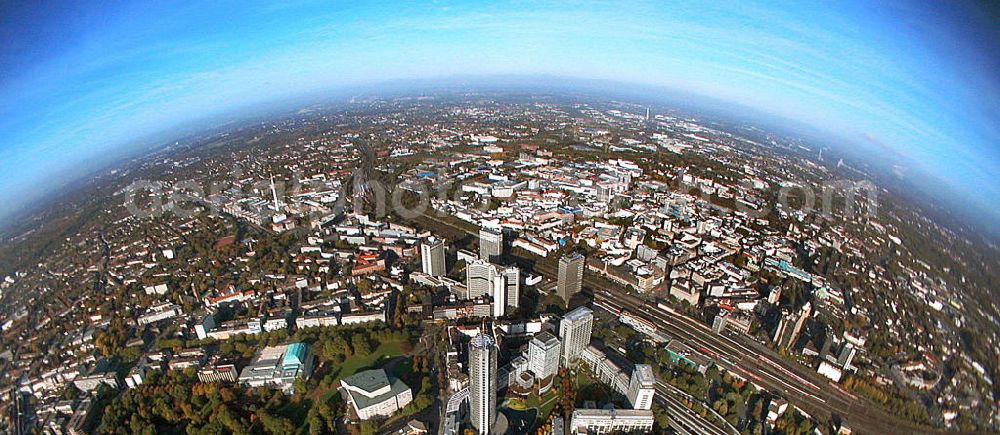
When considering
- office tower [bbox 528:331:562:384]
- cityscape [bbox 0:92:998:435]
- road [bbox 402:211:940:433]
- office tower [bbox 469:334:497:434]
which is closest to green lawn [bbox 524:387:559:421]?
cityscape [bbox 0:92:998:435]

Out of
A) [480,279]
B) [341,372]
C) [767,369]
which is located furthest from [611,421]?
[341,372]

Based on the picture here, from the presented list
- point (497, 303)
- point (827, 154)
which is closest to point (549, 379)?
point (497, 303)

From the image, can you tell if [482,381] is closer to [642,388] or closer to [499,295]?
[642,388]

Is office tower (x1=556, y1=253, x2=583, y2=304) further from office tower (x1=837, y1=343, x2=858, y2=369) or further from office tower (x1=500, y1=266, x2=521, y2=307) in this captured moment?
office tower (x1=837, y1=343, x2=858, y2=369)

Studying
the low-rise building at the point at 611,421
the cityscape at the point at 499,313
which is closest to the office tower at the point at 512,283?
the cityscape at the point at 499,313

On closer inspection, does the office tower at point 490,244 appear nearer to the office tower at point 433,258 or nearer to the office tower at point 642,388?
the office tower at point 433,258

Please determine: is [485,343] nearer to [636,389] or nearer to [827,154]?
[636,389]
